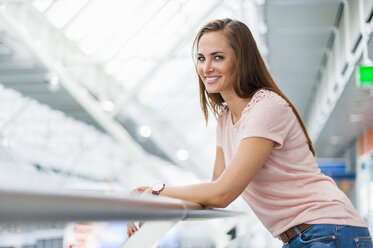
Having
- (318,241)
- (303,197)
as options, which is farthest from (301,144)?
(318,241)

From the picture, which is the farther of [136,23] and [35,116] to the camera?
[35,116]

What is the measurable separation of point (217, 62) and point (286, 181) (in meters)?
0.45

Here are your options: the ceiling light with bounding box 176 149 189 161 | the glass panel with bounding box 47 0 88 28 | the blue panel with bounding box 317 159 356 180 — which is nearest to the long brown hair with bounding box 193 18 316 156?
the glass panel with bounding box 47 0 88 28

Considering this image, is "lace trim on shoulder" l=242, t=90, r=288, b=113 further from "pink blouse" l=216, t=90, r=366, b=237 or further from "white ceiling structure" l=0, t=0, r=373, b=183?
"white ceiling structure" l=0, t=0, r=373, b=183

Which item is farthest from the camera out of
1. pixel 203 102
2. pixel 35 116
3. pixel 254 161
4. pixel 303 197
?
pixel 35 116

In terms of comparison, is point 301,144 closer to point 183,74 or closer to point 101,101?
point 101,101

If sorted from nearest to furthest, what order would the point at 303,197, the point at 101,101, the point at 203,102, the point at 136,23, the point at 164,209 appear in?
the point at 164,209 → the point at 303,197 → the point at 203,102 → the point at 136,23 → the point at 101,101

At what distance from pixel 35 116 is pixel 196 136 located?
786 centimetres

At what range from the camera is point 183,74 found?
18938 millimetres

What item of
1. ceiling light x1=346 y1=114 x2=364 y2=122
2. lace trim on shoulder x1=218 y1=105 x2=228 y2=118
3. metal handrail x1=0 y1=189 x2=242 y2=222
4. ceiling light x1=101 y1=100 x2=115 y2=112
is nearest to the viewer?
metal handrail x1=0 y1=189 x2=242 y2=222

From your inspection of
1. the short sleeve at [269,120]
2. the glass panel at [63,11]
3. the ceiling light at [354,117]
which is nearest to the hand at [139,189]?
the short sleeve at [269,120]

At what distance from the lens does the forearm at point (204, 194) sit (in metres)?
1.63

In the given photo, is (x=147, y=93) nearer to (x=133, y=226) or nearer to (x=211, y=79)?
(x=211, y=79)

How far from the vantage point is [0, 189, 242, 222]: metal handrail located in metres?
0.78
